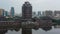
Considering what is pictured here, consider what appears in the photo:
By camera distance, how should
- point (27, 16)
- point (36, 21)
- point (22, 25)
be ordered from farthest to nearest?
point (27, 16) → point (36, 21) → point (22, 25)

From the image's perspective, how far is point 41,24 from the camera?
761 cm

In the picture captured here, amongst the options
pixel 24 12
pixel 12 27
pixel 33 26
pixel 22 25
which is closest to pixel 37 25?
pixel 33 26

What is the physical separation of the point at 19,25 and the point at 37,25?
0.93 metres

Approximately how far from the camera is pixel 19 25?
726 cm

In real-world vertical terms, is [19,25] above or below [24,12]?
below

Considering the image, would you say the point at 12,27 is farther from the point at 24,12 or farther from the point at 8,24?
the point at 24,12

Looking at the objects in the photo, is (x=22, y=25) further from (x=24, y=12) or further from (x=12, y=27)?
(x=24, y=12)

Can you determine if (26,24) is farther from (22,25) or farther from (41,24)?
(41,24)

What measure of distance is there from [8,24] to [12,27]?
0.82ft

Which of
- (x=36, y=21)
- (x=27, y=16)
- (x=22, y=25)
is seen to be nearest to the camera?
(x=22, y=25)

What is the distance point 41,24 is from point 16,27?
4.16 feet

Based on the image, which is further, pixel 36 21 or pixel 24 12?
pixel 24 12

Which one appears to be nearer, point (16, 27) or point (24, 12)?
point (16, 27)

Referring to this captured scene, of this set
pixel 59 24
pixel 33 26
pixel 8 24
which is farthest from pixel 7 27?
pixel 59 24
